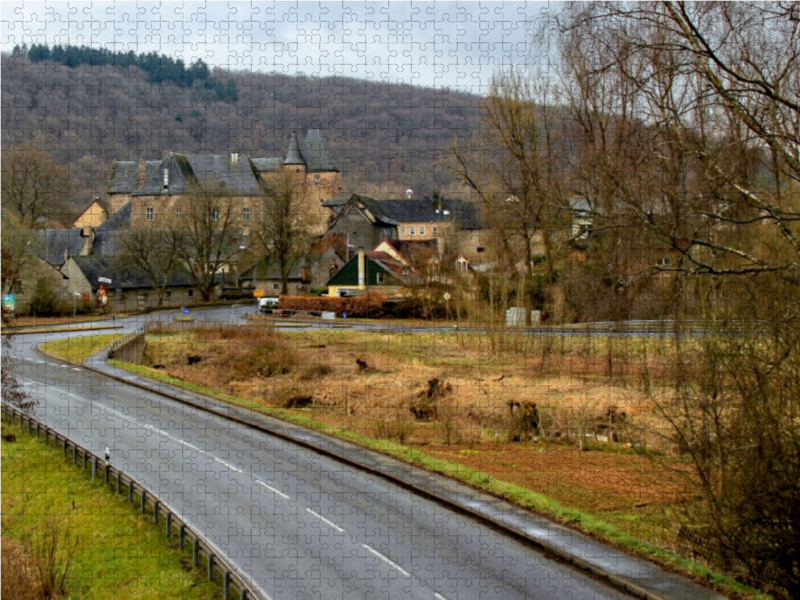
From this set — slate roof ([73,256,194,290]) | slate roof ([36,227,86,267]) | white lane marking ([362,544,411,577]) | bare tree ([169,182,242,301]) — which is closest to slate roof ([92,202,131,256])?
slate roof ([36,227,86,267])

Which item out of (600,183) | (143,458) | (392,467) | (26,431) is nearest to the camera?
(600,183)

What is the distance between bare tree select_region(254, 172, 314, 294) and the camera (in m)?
51.7

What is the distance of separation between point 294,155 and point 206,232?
23.9m

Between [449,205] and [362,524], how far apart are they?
99.6ft

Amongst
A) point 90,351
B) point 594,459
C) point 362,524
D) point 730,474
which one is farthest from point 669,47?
point 90,351

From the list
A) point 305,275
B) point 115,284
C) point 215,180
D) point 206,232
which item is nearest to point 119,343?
point 206,232

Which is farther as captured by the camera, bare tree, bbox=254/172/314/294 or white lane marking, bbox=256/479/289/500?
bare tree, bbox=254/172/314/294

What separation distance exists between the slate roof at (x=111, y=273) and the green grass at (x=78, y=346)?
66.8 feet

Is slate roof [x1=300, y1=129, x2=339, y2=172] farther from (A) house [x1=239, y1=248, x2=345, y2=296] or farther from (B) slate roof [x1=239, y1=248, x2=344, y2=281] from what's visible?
(A) house [x1=239, y1=248, x2=345, y2=296]

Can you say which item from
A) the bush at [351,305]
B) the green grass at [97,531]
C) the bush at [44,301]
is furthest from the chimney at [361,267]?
the green grass at [97,531]

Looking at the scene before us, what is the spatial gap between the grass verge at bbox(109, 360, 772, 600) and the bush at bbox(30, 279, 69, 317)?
30521mm

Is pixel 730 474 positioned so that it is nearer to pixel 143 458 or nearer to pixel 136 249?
pixel 143 458

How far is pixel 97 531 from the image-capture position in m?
13.1

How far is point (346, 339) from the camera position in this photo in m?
35.1
